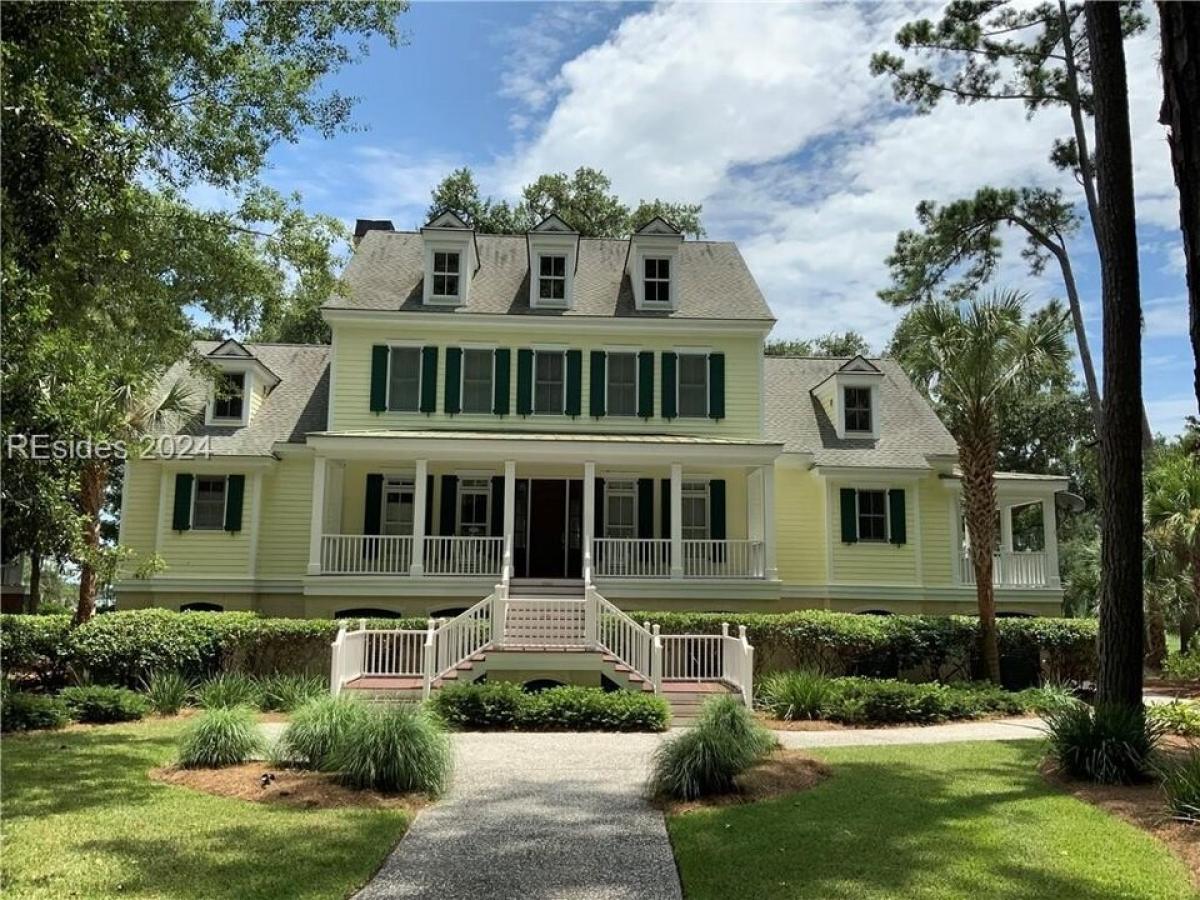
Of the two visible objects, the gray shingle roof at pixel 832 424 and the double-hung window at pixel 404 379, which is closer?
the double-hung window at pixel 404 379

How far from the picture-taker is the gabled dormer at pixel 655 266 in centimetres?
2152

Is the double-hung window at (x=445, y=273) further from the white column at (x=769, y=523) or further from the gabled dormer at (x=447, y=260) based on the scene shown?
the white column at (x=769, y=523)

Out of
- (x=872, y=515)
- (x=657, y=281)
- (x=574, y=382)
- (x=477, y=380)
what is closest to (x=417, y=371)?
(x=477, y=380)

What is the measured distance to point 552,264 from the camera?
71.1ft

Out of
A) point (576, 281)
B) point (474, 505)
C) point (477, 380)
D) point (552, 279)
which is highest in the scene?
point (576, 281)

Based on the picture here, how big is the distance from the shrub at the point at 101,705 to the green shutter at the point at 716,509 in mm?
12363

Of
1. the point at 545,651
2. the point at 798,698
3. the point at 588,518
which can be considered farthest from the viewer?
the point at 588,518

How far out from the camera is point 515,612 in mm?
15172

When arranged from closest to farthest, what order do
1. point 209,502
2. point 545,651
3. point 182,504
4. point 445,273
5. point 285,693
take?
point 285,693 < point 545,651 < point 182,504 < point 209,502 < point 445,273

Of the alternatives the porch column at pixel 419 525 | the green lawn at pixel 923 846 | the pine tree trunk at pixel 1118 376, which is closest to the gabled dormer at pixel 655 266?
the porch column at pixel 419 525

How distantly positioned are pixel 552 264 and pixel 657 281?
266cm

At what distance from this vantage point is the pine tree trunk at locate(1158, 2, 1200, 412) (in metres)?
3.65

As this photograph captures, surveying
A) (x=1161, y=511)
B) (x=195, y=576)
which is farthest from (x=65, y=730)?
(x=1161, y=511)

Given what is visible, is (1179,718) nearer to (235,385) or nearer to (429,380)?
(429,380)
